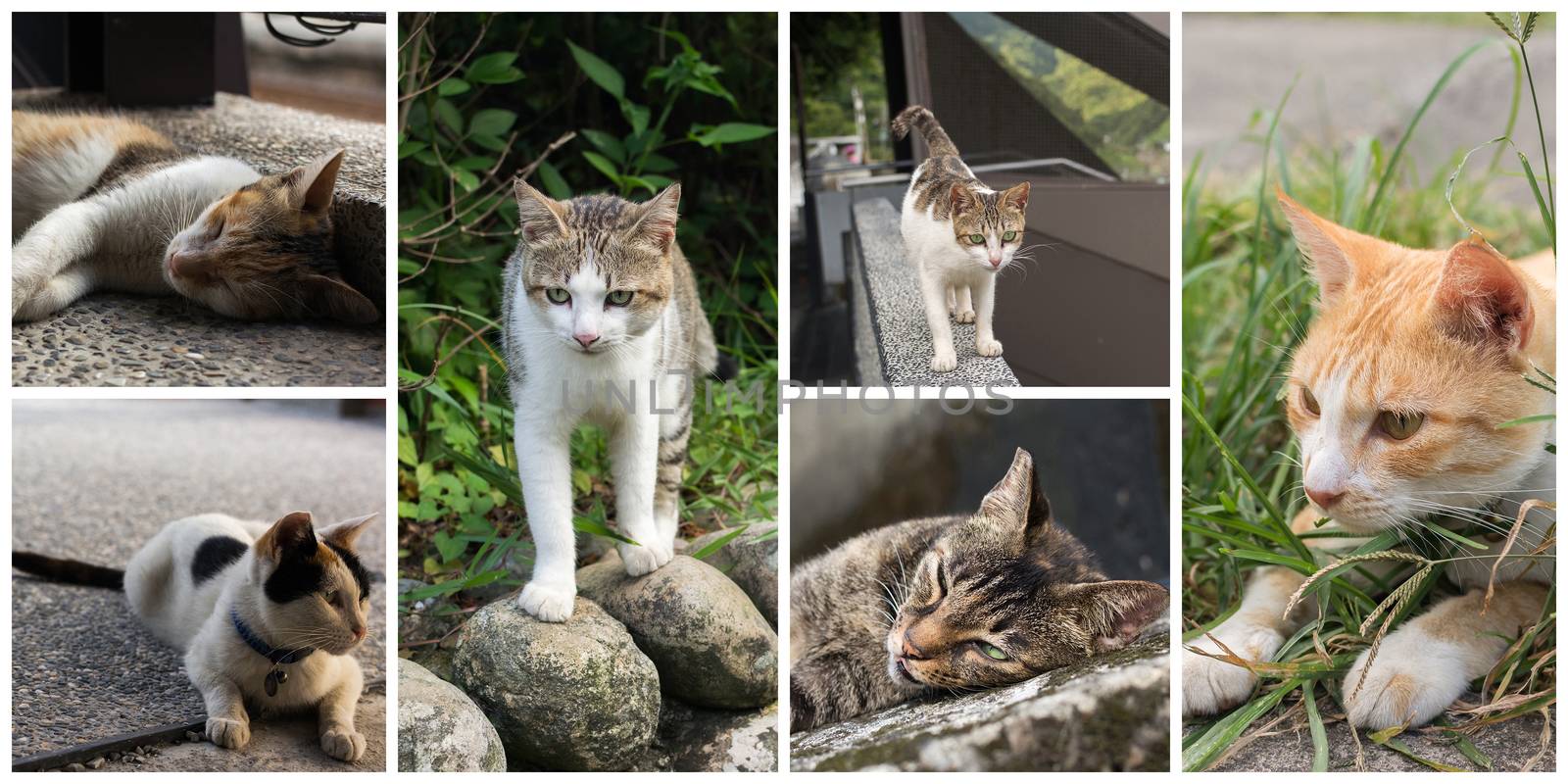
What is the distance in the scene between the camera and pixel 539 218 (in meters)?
1.49

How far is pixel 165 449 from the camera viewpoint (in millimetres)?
2324

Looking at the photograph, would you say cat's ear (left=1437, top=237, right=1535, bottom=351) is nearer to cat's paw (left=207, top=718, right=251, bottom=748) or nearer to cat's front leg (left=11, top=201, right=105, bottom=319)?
cat's paw (left=207, top=718, right=251, bottom=748)

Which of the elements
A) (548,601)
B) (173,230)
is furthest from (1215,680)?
(173,230)

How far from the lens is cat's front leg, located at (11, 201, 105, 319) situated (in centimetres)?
142

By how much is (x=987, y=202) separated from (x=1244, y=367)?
31.8 inches

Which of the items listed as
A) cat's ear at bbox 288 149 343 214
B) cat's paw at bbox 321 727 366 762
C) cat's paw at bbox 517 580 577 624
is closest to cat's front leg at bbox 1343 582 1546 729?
cat's paw at bbox 517 580 577 624

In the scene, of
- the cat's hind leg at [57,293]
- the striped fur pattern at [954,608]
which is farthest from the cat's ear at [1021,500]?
the cat's hind leg at [57,293]

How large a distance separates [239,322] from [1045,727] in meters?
1.29

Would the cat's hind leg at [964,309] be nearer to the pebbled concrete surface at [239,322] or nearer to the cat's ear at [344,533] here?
the pebbled concrete surface at [239,322]

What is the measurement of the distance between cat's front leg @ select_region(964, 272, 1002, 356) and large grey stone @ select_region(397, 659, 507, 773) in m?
0.88

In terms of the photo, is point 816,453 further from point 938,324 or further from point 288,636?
point 288,636

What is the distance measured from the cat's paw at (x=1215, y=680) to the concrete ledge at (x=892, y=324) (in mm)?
483

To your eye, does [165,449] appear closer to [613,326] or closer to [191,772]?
[191,772]

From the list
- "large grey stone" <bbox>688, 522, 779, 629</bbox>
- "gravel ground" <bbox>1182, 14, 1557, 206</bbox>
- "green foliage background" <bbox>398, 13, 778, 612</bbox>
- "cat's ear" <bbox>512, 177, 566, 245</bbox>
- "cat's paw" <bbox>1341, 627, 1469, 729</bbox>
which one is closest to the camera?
"cat's paw" <bbox>1341, 627, 1469, 729</bbox>
